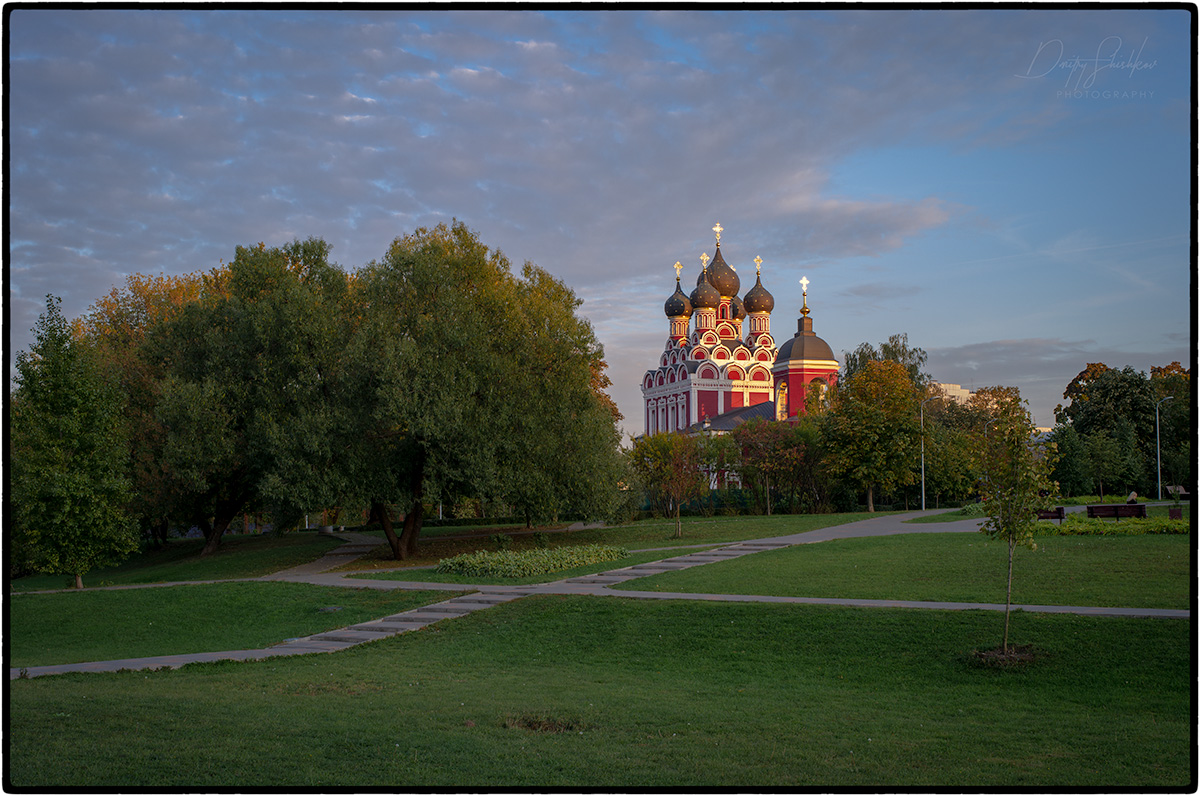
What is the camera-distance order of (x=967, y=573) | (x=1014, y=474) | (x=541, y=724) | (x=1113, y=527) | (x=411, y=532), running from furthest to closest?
(x=411, y=532) → (x=1113, y=527) → (x=967, y=573) → (x=1014, y=474) → (x=541, y=724)

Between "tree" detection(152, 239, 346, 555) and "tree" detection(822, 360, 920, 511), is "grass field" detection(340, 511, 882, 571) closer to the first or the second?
"tree" detection(152, 239, 346, 555)

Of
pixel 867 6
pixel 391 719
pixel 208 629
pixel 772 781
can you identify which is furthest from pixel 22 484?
pixel 867 6

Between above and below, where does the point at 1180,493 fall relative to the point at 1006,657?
above

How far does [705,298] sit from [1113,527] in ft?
221

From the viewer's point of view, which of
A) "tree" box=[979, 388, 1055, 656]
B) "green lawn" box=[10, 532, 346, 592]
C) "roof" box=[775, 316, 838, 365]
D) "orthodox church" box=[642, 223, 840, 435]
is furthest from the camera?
"orthodox church" box=[642, 223, 840, 435]

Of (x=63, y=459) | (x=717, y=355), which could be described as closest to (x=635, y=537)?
(x=63, y=459)

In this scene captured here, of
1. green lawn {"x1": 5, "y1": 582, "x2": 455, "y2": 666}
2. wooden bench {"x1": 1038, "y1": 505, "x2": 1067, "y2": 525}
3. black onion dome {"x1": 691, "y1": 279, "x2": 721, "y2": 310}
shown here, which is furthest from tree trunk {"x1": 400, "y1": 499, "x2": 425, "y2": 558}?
black onion dome {"x1": 691, "y1": 279, "x2": 721, "y2": 310}

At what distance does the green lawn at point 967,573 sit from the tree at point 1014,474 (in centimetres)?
264

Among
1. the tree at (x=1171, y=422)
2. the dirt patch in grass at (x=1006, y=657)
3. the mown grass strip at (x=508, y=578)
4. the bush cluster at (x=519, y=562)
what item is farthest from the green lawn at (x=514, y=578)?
the tree at (x=1171, y=422)

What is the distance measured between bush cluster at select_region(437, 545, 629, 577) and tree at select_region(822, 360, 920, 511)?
763 inches

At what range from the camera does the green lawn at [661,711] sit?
23.5ft

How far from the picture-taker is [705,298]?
289 ft

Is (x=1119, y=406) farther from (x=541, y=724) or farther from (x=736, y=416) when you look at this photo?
(x=541, y=724)

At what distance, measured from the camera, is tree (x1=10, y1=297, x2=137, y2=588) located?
2092 centimetres
